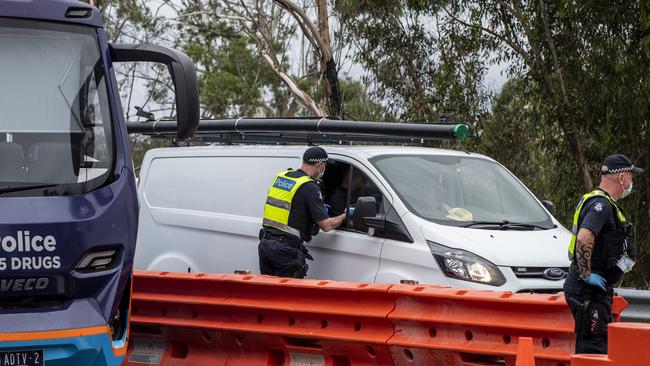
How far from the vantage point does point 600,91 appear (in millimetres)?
19438

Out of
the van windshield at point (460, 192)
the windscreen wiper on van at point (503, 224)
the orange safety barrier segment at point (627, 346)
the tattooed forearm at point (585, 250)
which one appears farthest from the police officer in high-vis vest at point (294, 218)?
the orange safety barrier segment at point (627, 346)

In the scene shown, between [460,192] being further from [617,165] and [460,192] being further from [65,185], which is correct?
[65,185]

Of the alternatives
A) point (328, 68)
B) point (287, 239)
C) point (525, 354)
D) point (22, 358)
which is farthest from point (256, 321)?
point (328, 68)

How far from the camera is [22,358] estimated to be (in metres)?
6.96

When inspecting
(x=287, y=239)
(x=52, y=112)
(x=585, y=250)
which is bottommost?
(x=287, y=239)

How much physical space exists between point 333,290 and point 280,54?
92.6 ft

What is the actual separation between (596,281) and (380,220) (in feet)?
9.23

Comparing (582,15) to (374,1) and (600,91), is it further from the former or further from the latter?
(374,1)

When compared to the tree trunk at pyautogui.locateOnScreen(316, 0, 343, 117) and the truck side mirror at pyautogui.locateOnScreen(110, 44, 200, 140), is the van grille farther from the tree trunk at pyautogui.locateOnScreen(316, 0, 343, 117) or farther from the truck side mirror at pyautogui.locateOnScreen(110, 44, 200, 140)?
the tree trunk at pyautogui.locateOnScreen(316, 0, 343, 117)

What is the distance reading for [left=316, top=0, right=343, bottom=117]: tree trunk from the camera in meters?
24.0

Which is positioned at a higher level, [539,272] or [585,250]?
[585,250]

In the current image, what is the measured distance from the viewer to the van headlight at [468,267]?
9.38m

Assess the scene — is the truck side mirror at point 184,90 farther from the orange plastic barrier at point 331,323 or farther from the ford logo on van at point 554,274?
the ford logo on van at point 554,274

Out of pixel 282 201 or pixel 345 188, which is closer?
pixel 282 201
